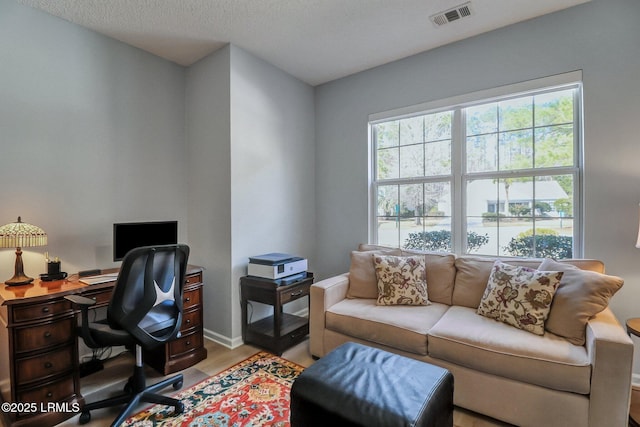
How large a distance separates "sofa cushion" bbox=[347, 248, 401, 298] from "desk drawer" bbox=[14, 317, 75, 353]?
2.01 m

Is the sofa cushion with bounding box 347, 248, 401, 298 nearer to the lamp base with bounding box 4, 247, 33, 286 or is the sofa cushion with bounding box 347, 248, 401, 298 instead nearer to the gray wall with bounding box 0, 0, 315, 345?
the gray wall with bounding box 0, 0, 315, 345

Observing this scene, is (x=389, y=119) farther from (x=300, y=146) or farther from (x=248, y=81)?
(x=248, y=81)

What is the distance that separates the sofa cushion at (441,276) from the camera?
251 centimetres

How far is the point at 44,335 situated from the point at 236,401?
121cm

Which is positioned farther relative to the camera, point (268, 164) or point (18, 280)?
point (268, 164)

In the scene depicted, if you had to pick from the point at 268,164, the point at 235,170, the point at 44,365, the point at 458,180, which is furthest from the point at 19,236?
the point at 458,180

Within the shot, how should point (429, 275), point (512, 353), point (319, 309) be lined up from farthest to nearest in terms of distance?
point (429, 275) < point (319, 309) < point (512, 353)

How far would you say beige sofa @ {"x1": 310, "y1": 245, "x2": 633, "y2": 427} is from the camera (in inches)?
59.4

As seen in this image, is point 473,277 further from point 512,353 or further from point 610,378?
point 610,378

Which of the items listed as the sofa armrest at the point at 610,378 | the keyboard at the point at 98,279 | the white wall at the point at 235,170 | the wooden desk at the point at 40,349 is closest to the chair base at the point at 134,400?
the wooden desk at the point at 40,349

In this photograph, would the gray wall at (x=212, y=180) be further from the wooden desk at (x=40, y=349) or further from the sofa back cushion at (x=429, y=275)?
the sofa back cushion at (x=429, y=275)

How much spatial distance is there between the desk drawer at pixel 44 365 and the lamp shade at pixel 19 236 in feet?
2.28

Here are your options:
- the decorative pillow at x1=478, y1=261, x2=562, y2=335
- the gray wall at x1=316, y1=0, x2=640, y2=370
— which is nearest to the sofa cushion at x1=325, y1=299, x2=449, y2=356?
the decorative pillow at x1=478, y1=261, x2=562, y2=335

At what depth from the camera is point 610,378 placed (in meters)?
1.48
